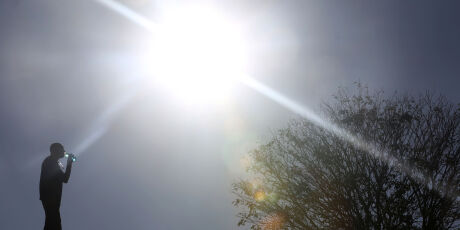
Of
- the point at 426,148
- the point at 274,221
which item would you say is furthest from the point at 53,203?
the point at 426,148

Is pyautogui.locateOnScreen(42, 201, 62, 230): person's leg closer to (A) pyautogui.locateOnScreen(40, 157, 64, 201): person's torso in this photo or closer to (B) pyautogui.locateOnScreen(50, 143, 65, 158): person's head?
(A) pyautogui.locateOnScreen(40, 157, 64, 201): person's torso

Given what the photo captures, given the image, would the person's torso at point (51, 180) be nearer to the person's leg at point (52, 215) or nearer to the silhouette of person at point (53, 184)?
the silhouette of person at point (53, 184)

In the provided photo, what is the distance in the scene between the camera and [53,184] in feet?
22.2

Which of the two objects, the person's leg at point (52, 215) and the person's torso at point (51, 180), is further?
the person's torso at point (51, 180)

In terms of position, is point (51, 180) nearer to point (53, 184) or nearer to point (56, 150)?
point (53, 184)

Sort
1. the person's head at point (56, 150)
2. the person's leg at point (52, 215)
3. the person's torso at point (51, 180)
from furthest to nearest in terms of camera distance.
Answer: the person's head at point (56, 150) → the person's torso at point (51, 180) → the person's leg at point (52, 215)

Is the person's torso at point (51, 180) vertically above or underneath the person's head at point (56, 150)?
underneath

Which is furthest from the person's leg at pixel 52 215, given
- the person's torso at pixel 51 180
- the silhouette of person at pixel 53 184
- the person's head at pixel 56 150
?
the person's head at pixel 56 150

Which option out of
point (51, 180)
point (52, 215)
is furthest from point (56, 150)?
point (52, 215)

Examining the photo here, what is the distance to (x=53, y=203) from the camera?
6.74m

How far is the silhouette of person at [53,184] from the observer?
6.70 metres

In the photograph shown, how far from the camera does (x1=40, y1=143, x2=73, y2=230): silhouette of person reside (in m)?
6.70

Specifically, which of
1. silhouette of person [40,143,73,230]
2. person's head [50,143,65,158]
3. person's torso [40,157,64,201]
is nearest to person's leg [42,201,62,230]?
silhouette of person [40,143,73,230]

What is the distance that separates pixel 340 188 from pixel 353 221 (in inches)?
53.9
